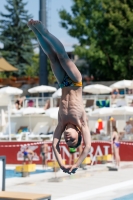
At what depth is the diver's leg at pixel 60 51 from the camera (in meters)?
6.83

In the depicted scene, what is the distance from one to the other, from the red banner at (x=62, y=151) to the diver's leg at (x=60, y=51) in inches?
518

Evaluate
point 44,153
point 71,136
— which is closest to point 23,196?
point 71,136

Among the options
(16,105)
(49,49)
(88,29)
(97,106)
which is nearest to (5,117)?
(16,105)

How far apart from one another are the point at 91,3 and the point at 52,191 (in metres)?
25.5

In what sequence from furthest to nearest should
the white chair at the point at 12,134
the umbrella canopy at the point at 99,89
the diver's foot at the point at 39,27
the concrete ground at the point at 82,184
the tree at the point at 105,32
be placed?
the tree at the point at 105,32 → the umbrella canopy at the point at 99,89 → the white chair at the point at 12,134 → the concrete ground at the point at 82,184 → the diver's foot at the point at 39,27

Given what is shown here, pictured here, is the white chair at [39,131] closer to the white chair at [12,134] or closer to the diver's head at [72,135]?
the white chair at [12,134]

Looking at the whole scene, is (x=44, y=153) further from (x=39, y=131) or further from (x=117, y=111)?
(x=39, y=131)

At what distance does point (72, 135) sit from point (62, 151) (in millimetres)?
14195

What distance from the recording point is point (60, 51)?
22.6ft

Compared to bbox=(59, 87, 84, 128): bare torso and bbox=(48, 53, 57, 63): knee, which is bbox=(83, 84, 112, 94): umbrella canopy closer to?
bbox=(48, 53, 57, 63): knee

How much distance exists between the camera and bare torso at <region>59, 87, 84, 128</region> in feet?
22.1

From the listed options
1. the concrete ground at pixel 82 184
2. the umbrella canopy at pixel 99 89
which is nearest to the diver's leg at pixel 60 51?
the concrete ground at pixel 82 184

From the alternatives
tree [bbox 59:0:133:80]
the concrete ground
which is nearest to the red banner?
the concrete ground

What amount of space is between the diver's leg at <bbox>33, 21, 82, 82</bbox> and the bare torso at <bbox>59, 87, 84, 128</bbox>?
168 millimetres
